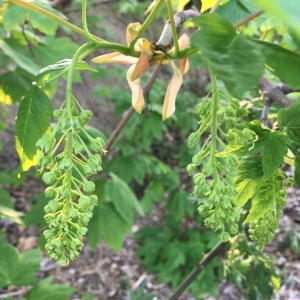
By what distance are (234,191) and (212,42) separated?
249mm

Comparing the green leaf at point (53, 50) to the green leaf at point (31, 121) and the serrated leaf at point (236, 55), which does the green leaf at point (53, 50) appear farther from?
the serrated leaf at point (236, 55)

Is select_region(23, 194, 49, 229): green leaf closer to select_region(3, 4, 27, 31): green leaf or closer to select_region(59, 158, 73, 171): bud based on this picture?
select_region(3, 4, 27, 31): green leaf

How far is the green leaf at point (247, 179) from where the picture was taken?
1.86ft

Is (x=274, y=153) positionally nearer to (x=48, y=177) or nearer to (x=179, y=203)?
(x=48, y=177)

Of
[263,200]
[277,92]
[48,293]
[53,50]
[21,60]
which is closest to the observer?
[263,200]

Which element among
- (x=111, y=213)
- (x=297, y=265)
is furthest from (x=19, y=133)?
(x=297, y=265)

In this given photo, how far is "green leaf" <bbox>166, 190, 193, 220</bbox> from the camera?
2369 mm

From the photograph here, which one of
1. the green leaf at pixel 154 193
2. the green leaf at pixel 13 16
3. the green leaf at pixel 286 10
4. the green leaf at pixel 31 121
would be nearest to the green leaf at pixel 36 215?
the green leaf at pixel 154 193

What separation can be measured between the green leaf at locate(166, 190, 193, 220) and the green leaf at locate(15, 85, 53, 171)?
1.94 m

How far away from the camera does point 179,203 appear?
2385 mm

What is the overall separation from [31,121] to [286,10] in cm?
50

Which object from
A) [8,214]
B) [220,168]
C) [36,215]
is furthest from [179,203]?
[220,168]

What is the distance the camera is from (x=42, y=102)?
0.53m

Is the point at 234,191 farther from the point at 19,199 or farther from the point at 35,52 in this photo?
the point at 19,199
